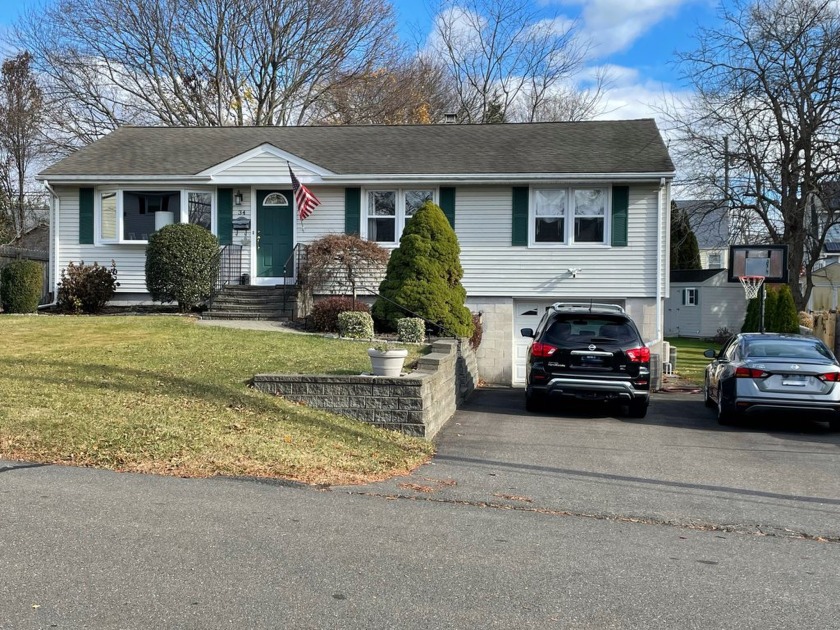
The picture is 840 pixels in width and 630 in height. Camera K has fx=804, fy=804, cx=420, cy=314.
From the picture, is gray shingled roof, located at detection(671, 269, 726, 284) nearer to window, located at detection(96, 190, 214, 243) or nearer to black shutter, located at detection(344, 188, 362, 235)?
black shutter, located at detection(344, 188, 362, 235)

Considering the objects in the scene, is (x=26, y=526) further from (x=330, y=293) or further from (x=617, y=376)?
(x=330, y=293)

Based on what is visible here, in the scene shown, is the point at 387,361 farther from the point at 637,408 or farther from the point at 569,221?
the point at 569,221

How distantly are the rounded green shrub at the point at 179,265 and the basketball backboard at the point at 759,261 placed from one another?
1375 centimetres

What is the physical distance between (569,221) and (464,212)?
259 centimetres

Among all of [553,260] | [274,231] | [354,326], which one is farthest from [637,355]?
[274,231]

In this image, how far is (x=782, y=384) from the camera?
1140cm

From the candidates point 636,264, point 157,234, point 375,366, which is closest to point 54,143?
point 157,234

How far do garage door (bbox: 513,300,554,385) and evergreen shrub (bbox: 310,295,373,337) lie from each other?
497 cm

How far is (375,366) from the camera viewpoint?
9.90 meters

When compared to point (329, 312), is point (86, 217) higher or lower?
higher

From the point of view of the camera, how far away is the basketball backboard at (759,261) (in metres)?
21.1

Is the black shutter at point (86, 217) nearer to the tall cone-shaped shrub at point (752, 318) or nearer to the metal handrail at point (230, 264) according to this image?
the metal handrail at point (230, 264)

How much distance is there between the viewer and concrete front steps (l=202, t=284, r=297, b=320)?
59.8 feet

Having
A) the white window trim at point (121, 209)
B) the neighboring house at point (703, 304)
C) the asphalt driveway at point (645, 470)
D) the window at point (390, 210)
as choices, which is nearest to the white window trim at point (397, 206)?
the window at point (390, 210)
